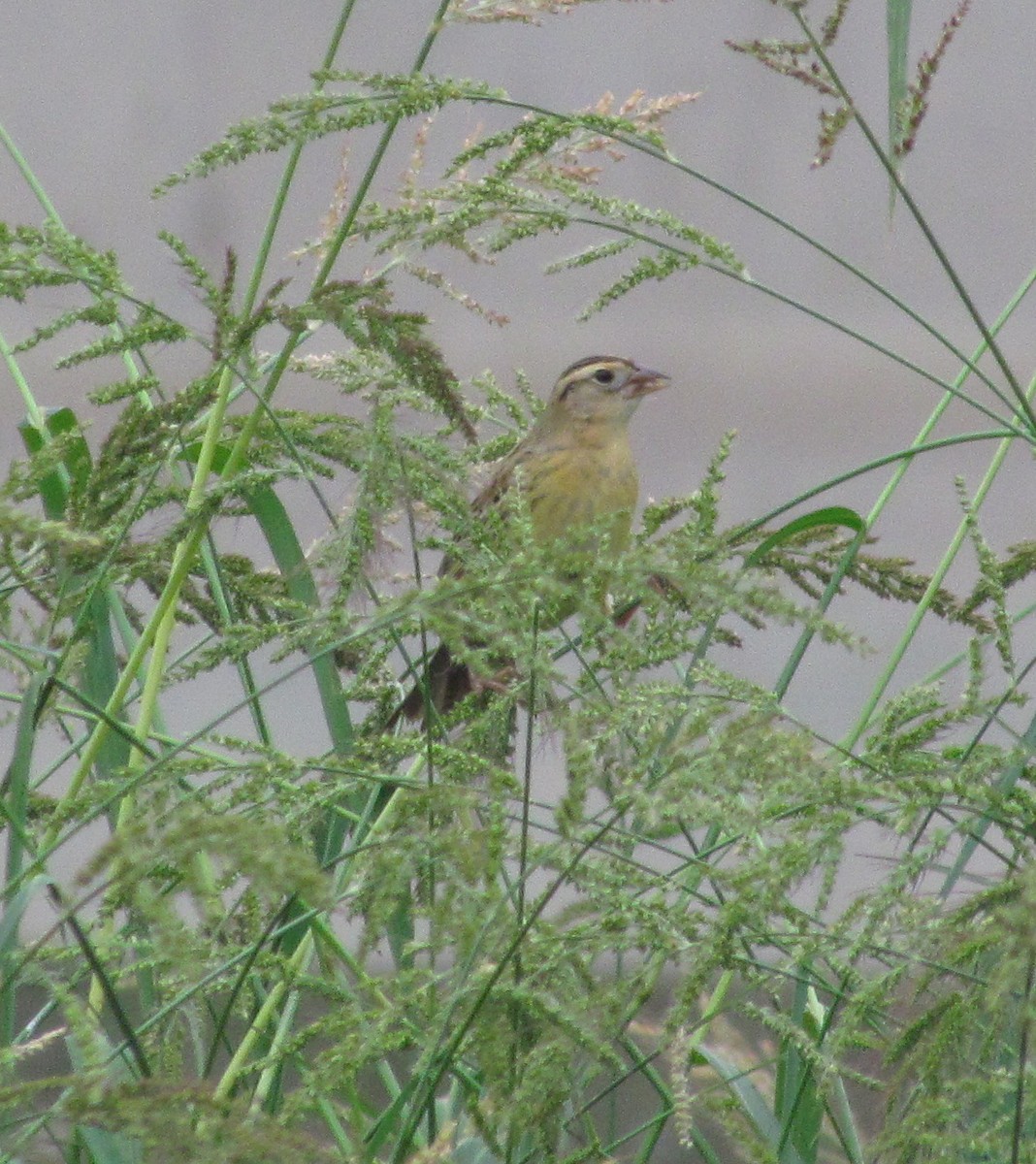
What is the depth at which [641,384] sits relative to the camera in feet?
9.31

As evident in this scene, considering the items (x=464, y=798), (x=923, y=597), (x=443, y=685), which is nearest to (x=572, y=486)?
(x=443, y=685)

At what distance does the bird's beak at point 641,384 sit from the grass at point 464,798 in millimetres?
1418

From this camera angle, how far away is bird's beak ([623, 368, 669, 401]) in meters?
2.83

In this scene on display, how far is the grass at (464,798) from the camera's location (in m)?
0.77

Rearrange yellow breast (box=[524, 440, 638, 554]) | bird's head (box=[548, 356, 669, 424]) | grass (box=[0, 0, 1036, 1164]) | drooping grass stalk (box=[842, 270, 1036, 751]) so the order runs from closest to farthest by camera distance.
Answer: grass (box=[0, 0, 1036, 1164]), drooping grass stalk (box=[842, 270, 1036, 751]), yellow breast (box=[524, 440, 638, 554]), bird's head (box=[548, 356, 669, 424])

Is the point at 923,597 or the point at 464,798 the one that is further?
the point at 923,597

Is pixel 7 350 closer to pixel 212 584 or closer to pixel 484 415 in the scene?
pixel 212 584

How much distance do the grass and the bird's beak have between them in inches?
55.8

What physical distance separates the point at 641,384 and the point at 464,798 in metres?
2.12

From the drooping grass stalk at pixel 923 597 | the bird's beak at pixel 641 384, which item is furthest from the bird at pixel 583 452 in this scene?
the drooping grass stalk at pixel 923 597

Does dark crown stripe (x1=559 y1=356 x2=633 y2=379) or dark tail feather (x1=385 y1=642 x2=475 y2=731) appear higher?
dark crown stripe (x1=559 y1=356 x2=633 y2=379)

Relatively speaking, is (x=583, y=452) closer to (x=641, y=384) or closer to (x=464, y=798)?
(x=641, y=384)

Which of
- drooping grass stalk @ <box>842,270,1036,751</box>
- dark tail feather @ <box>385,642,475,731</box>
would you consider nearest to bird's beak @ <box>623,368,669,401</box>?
dark tail feather @ <box>385,642,475,731</box>

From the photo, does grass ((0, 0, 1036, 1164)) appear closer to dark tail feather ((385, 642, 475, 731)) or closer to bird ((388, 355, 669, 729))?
dark tail feather ((385, 642, 475, 731))
